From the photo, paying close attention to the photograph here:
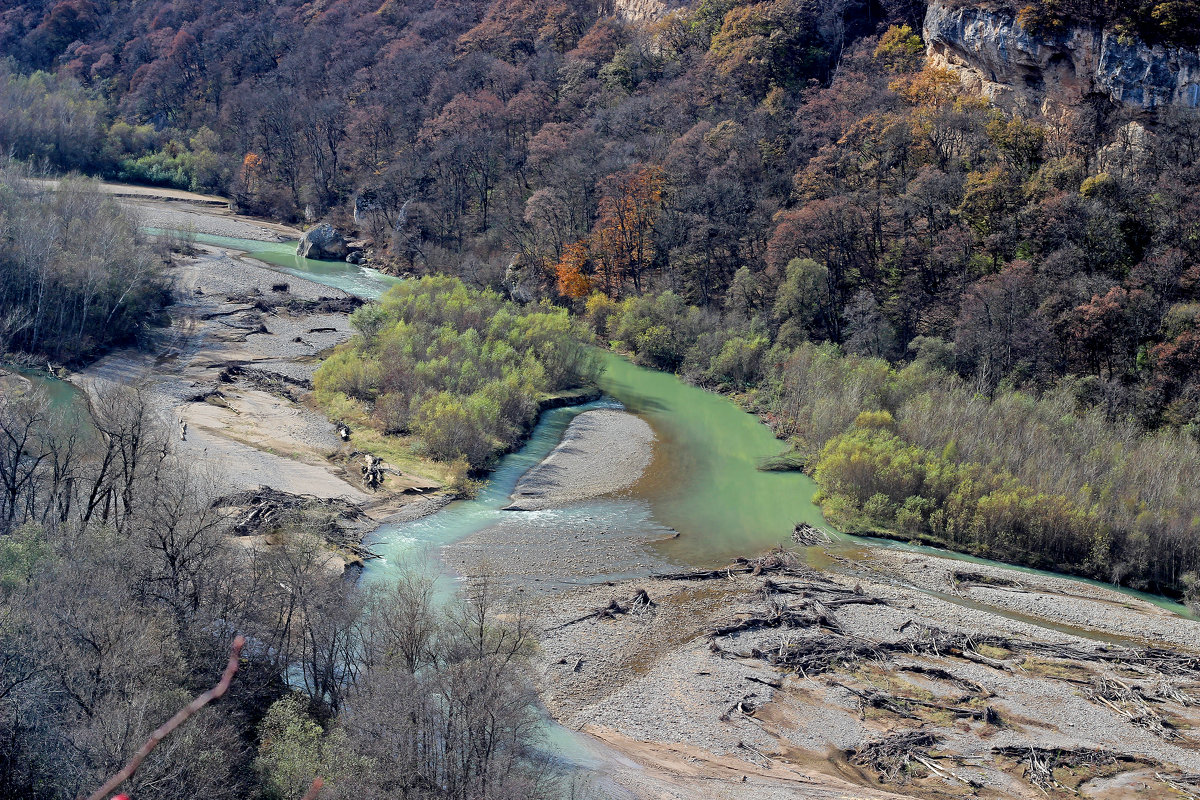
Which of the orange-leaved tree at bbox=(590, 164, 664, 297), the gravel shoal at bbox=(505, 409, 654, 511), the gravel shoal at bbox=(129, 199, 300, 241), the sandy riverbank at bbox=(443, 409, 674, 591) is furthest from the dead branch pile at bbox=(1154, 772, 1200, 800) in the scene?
the gravel shoal at bbox=(129, 199, 300, 241)

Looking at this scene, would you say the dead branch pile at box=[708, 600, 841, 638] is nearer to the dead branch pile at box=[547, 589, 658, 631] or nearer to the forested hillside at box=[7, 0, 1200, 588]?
the dead branch pile at box=[547, 589, 658, 631]

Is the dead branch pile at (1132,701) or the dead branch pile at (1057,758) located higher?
the dead branch pile at (1132,701)

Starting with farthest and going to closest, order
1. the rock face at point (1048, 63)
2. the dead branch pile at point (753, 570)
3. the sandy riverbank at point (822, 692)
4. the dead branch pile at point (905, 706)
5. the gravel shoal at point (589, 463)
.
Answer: the rock face at point (1048, 63)
the gravel shoal at point (589, 463)
the dead branch pile at point (753, 570)
the dead branch pile at point (905, 706)
the sandy riverbank at point (822, 692)

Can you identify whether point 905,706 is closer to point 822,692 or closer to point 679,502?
point 822,692

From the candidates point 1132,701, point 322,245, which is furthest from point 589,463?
point 322,245

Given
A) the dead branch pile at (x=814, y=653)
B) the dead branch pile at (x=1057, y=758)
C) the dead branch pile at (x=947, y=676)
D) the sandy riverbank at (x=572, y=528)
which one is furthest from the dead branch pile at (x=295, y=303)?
the dead branch pile at (x=1057, y=758)

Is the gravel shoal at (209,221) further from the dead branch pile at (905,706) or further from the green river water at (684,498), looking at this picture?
the dead branch pile at (905,706)
